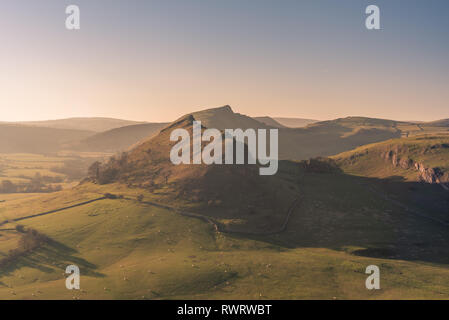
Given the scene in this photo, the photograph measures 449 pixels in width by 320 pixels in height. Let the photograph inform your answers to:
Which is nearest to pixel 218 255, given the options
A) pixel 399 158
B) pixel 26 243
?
pixel 26 243

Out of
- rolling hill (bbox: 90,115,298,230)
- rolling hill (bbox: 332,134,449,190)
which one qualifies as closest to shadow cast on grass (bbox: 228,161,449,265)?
rolling hill (bbox: 90,115,298,230)

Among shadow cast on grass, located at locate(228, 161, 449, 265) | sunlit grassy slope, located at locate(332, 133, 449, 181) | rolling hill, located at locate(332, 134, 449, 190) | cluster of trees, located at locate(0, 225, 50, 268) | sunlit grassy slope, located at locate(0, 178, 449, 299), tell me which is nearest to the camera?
sunlit grassy slope, located at locate(0, 178, 449, 299)

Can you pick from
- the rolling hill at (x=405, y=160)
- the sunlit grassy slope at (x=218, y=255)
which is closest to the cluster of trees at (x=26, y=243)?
the sunlit grassy slope at (x=218, y=255)

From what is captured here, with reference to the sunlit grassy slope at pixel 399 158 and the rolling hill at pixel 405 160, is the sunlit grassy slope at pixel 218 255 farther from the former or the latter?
the sunlit grassy slope at pixel 399 158

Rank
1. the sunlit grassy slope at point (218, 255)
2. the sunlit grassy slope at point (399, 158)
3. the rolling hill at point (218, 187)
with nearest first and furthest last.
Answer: the sunlit grassy slope at point (218, 255) < the rolling hill at point (218, 187) < the sunlit grassy slope at point (399, 158)

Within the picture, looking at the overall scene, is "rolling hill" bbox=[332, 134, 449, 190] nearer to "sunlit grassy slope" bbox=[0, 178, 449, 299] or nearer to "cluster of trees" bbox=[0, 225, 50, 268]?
"sunlit grassy slope" bbox=[0, 178, 449, 299]

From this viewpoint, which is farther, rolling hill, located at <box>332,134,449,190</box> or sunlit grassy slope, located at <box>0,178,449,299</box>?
rolling hill, located at <box>332,134,449,190</box>

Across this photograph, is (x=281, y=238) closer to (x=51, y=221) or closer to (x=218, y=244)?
(x=218, y=244)
